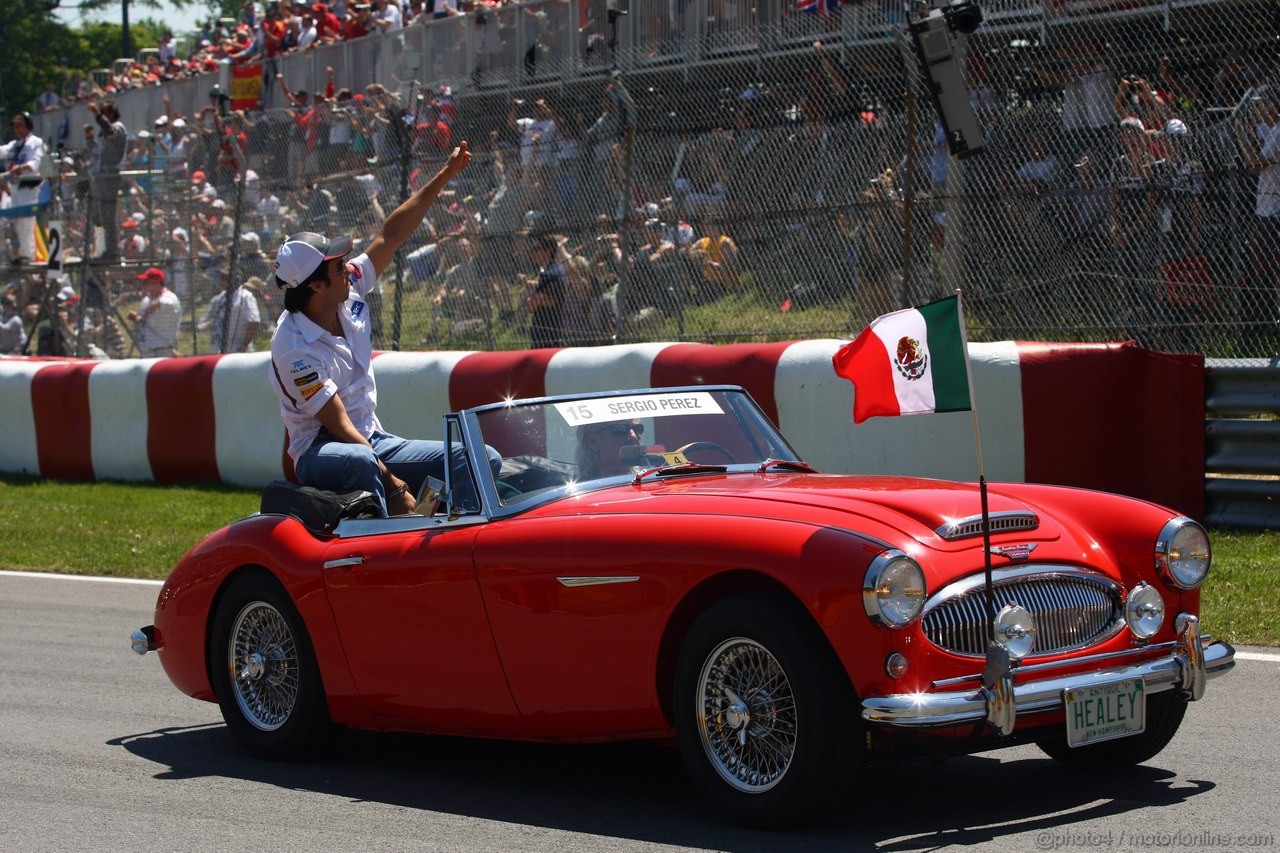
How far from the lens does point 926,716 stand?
4.08 metres

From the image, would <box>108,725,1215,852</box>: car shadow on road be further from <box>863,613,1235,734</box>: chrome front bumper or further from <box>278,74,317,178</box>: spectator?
<box>278,74,317,178</box>: spectator

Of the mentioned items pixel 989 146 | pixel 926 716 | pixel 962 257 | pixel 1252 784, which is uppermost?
pixel 989 146

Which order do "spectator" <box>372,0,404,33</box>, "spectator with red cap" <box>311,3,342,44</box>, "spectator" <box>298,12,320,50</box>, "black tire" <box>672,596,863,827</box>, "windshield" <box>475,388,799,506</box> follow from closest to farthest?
"black tire" <box>672,596,863,827</box>, "windshield" <box>475,388,799,506</box>, "spectator" <box>372,0,404,33</box>, "spectator with red cap" <box>311,3,342,44</box>, "spectator" <box>298,12,320,50</box>

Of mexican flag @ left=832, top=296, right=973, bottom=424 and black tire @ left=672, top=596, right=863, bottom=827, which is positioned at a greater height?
mexican flag @ left=832, top=296, right=973, bottom=424

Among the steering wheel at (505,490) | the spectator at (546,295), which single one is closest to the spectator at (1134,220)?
the spectator at (546,295)

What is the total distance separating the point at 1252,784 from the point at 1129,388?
454 cm

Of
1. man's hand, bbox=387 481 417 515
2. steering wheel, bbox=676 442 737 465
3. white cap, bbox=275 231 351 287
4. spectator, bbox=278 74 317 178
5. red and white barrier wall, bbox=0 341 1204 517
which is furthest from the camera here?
spectator, bbox=278 74 317 178

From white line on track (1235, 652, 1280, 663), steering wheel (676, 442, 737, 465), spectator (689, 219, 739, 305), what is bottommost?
white line on track (1235, 652, 1280, 663)

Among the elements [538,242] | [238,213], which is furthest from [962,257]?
[238,213]

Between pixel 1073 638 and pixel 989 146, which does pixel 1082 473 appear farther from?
pixel 1073 638

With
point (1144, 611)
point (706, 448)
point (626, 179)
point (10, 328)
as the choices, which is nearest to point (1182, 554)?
point (1144, 611)

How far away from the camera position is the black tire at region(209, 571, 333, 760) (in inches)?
224

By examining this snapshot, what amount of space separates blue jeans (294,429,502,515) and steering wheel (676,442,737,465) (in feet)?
3.51

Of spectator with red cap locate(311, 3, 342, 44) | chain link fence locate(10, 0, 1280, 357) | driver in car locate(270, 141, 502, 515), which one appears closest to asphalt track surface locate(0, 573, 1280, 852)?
driver in car locate(270, 141, 502, 515)
